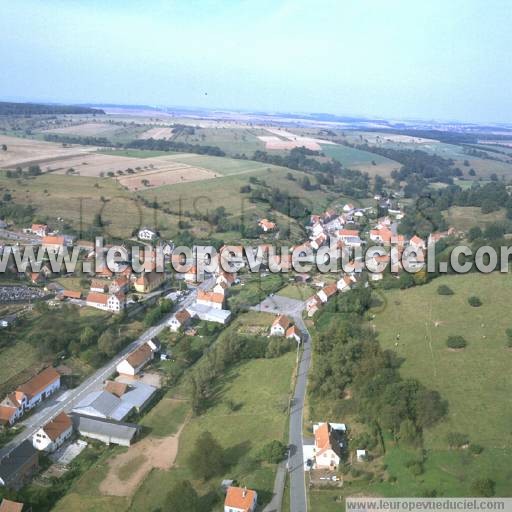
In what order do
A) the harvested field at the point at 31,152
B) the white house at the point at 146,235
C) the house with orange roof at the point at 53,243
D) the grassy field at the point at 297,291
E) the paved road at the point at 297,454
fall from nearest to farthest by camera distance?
the paved road at the point at 297,454 < the grassy field at the point at 297,291 < the house with orange roof at the point at 53,243 < the white house at the point at 146,235 < the harvested field at the point at 31,152

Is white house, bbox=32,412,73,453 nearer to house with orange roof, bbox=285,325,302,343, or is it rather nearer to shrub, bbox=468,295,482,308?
house with orange roof, bbox=285,325,302,343

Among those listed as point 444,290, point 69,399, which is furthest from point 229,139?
point 69,399

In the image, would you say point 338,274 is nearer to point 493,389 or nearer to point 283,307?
point 283,307

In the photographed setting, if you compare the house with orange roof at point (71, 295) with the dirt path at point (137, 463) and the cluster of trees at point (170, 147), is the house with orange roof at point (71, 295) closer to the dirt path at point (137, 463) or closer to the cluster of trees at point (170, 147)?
the dirt path at point (137, 463)

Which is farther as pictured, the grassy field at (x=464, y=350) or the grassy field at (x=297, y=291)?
the grassy field at (x=297, y=291)

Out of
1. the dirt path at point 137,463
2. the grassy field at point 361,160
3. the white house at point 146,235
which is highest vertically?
→ the grassy field at point 361,160

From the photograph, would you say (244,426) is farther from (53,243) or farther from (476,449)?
(53,243)

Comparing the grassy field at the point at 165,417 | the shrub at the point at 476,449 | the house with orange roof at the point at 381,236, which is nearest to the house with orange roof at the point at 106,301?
the grassy field at the point at 165,417
